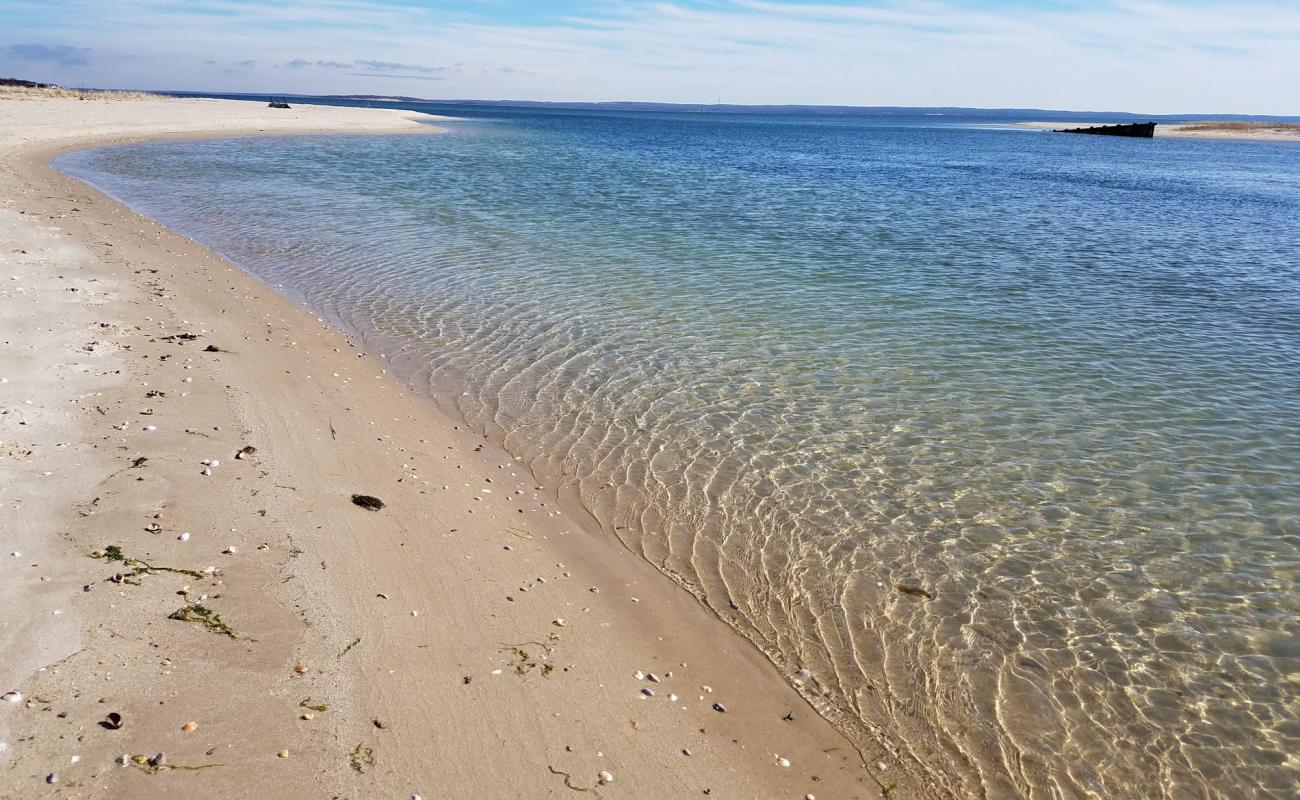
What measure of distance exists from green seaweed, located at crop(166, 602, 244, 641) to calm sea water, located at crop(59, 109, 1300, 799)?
3.49m

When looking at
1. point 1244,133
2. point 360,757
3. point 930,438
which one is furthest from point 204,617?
point 1244,133

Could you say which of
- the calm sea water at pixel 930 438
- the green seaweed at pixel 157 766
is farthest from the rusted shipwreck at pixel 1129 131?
the green seaweed at pixel 157 766

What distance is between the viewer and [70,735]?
4.34 m

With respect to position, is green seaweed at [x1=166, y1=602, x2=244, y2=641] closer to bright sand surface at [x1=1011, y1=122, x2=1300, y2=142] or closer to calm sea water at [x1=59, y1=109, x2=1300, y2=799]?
calm sea water at [x1=59, y1=109, x2=1300, y2=799]

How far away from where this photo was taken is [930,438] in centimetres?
962

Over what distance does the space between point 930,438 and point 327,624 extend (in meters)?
7.21

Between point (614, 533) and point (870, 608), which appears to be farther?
point (614, 533)

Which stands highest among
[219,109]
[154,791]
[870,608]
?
[219,109]

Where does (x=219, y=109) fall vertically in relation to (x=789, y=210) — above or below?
above

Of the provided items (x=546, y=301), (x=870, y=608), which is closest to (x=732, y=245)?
(x=546, y=301)

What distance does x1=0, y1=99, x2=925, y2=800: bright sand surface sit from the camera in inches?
178

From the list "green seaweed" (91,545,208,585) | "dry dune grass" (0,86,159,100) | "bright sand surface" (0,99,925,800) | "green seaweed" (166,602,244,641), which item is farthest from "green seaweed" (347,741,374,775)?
"dry dune grass" (0,86,159,100)

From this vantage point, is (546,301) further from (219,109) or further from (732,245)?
(219,109)

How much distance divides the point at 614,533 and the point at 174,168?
3738cm
